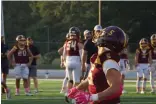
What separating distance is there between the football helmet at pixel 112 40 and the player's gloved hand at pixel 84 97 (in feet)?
1.72

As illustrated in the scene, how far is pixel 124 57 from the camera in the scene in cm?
1773

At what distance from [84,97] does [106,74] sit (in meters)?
0.33

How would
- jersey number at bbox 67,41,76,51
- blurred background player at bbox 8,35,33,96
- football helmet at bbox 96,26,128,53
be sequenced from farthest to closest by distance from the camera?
blurred background player at bbox 8,35,33,96 < jersey number at bbox 67,41,76,51 < football helmet at bbox 96,26,128,53

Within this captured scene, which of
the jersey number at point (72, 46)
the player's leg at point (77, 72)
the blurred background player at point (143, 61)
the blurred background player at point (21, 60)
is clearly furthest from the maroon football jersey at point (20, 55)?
the blurred background player at point (143, 61)

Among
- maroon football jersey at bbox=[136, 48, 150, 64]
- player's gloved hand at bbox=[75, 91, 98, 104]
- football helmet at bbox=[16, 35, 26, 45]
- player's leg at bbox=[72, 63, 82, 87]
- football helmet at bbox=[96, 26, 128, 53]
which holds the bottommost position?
player's leg at bbox=[72, 63, 82, 87]

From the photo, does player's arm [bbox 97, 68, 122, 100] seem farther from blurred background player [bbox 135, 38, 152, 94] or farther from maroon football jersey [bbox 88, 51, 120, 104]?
blurred background player [bbox 135, 38, 152, 94]

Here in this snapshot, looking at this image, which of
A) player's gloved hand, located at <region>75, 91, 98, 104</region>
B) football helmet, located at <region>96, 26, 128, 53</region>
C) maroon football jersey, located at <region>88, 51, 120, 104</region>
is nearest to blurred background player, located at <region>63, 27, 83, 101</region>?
maroon football jersey, located at <region>88, 51, 120, 104</region>

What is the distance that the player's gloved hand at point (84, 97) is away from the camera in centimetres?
552

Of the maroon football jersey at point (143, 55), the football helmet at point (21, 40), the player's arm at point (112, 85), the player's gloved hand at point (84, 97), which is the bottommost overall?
the maroon football jersey at point (143, 55)

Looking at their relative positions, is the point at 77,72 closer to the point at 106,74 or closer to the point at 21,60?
the point at 21,60

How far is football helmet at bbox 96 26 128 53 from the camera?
564 centimetres

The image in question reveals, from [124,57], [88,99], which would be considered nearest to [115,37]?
[88,99]

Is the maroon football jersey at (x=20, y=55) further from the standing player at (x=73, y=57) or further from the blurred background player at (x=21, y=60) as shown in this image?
the standing player at (x=73, y=57)

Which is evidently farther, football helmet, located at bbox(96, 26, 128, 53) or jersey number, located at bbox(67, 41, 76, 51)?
jersey number, located at bbox(67, 41, 76, 51)
